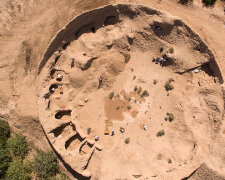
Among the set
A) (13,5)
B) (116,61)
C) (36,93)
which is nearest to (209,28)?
(116,61)

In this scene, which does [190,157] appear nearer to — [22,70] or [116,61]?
[116,61]

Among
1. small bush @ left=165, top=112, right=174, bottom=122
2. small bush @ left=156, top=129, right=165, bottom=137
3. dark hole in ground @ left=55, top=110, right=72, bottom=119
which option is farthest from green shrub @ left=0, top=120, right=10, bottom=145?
small bush @ left=165, top=112, right=174, bottom=122

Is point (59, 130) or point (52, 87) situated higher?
point (52, 87)

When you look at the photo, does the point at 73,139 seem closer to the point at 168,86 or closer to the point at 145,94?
the point at 145,94

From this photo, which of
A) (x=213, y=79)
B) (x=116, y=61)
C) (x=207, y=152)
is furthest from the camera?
(x=116, y=61)

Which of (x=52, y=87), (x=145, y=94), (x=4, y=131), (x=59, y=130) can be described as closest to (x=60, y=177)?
(x=59, y=130)

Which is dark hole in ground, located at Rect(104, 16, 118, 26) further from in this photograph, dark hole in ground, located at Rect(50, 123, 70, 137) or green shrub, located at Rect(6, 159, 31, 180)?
green shrub, located at Rect(6, 159, 31, 180)
